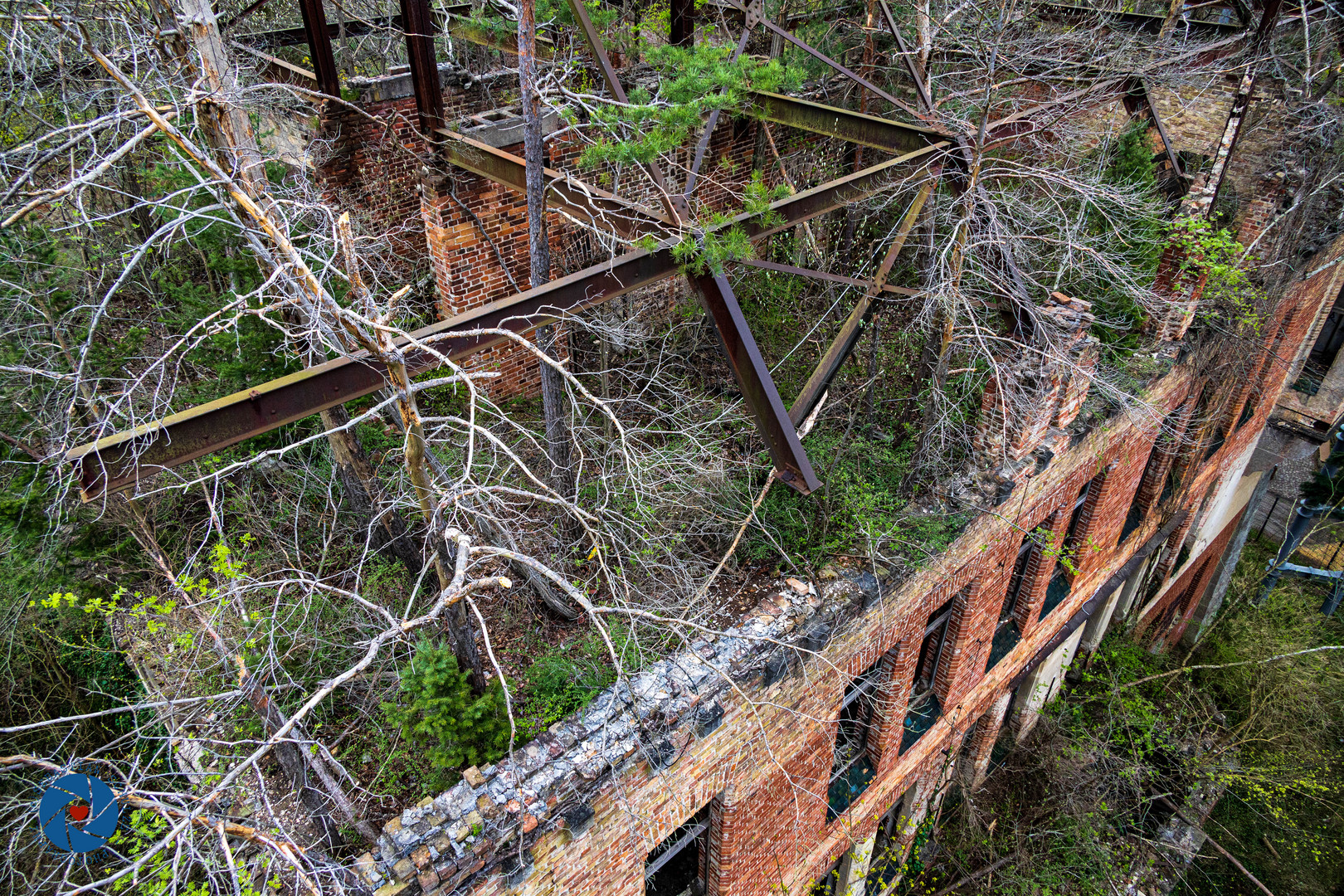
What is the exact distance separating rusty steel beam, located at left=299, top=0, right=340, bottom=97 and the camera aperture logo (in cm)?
579

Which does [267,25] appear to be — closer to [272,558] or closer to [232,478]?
[232,478]

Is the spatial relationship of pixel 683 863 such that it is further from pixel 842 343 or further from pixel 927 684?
pixel 842 343

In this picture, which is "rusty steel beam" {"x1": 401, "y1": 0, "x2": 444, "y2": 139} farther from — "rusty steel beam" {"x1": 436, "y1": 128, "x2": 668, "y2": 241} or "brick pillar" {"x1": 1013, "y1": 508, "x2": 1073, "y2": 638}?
"brick pillar" {"x1": 1013, "y1": 508, "x2": 1073, "y2": 638}

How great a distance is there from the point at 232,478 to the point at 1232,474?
17118 mm

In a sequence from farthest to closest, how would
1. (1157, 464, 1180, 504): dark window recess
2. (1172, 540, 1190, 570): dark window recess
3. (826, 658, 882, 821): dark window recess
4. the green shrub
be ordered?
1. (1172, 540, 1190, 570): dark window recess
2. (1157, 464, 1180, 504): dark window recess
3. (826, 658, 882, 821): dark window recess
4. the green shrub

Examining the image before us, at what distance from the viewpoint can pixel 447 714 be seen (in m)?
4.96

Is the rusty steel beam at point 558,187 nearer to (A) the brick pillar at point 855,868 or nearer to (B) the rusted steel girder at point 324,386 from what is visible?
(B) the rusted steel girder at point 324,386

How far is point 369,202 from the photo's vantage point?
8.99 m

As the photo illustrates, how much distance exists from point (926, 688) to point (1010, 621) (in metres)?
1.92

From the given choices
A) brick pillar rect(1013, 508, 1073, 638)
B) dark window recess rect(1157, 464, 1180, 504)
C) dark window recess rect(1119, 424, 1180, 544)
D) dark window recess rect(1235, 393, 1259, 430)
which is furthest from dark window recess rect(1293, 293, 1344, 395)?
brick pillar rect(1013, 508, 1073, 638)

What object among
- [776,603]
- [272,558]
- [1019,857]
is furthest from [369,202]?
[1019,857]

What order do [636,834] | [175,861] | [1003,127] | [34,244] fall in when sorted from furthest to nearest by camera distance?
[1003,127], [34,244], [636,834], [175,861]

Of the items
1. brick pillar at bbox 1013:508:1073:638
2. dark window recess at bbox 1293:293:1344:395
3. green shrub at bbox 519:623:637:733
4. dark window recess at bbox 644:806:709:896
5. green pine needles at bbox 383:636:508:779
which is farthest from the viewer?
dark window recess at bbox 1293:293:1344:395

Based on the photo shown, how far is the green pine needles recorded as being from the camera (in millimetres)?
4840
